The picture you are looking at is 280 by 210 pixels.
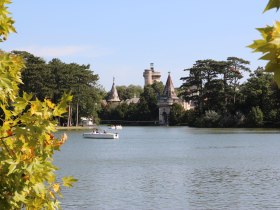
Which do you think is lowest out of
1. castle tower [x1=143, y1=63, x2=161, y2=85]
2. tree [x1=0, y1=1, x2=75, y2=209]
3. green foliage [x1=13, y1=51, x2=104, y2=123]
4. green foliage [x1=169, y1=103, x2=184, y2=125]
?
tree [x1=0, y1=1, x2=75, y2=209]

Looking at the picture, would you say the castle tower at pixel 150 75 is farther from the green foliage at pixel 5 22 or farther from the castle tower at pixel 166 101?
the green foliage at pixel 5 22

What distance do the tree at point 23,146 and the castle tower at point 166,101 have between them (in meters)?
116

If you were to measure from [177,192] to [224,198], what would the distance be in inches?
79.7

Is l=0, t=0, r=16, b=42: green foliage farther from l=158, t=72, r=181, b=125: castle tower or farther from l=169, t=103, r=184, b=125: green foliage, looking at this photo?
l=158, t=72, r=181, b=125: castle tower

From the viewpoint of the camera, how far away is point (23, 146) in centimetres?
358

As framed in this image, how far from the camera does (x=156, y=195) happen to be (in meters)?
18.2

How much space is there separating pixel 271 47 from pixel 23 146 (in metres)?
2.29

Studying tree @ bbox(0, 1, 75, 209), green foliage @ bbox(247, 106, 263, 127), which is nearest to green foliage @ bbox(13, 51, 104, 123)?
green foliage @ bbox(247, 106, 263, 127)

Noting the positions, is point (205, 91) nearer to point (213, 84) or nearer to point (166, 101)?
point (213, 84)

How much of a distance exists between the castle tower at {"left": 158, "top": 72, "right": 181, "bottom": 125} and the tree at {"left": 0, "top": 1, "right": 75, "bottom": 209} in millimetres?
115630

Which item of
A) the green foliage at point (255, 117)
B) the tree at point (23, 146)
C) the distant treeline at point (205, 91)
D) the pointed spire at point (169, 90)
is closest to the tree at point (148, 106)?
the pointed spire at point (169, 90)

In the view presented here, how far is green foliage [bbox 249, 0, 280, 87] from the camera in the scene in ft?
5.44

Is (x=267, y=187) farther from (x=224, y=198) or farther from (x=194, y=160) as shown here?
(x=194, y=160)

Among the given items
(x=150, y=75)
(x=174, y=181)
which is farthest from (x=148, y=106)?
(x=174, y=181)
